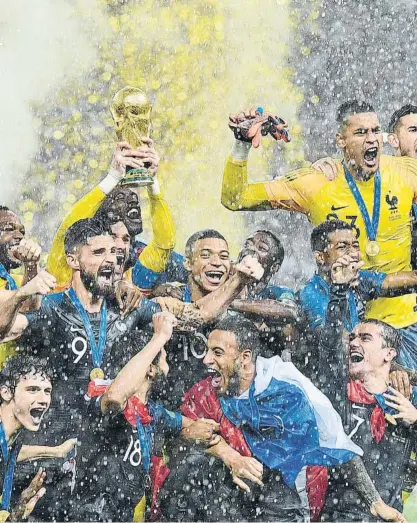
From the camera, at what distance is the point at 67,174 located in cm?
607

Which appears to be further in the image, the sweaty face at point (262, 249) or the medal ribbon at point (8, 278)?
the sweaty face at point (262, 249)

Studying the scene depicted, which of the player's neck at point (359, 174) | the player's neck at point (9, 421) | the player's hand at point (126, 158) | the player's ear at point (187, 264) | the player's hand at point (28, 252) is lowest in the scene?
the player's neck at point (9, 421)

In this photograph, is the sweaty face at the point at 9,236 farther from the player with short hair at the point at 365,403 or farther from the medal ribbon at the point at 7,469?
the player with short hair at the point at 365,403

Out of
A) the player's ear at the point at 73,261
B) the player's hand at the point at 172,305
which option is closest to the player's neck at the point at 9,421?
the player's ear at the point at 73,261

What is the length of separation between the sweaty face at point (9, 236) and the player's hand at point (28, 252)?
0.10m

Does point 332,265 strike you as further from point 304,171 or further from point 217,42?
point 217,42

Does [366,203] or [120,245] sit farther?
[366,203]

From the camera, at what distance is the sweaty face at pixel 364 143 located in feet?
19.0

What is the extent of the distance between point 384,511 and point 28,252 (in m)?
1.92

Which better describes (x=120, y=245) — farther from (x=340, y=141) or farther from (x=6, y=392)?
(x=340, y=141)

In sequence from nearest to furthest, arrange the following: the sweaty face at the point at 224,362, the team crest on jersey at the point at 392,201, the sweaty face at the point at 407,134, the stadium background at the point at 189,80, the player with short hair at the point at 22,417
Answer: the player with short hair at the point at 22,417
the sweaty face at the point at 224,362
the team crest on jersey at the point at 392,201
the sweaty face at the point at 407,134
the stadium background at the point at 189,80

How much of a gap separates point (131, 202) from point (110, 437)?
1025 mm

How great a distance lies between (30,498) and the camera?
212 inches

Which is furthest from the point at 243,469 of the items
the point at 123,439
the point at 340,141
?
the point at 340,141
